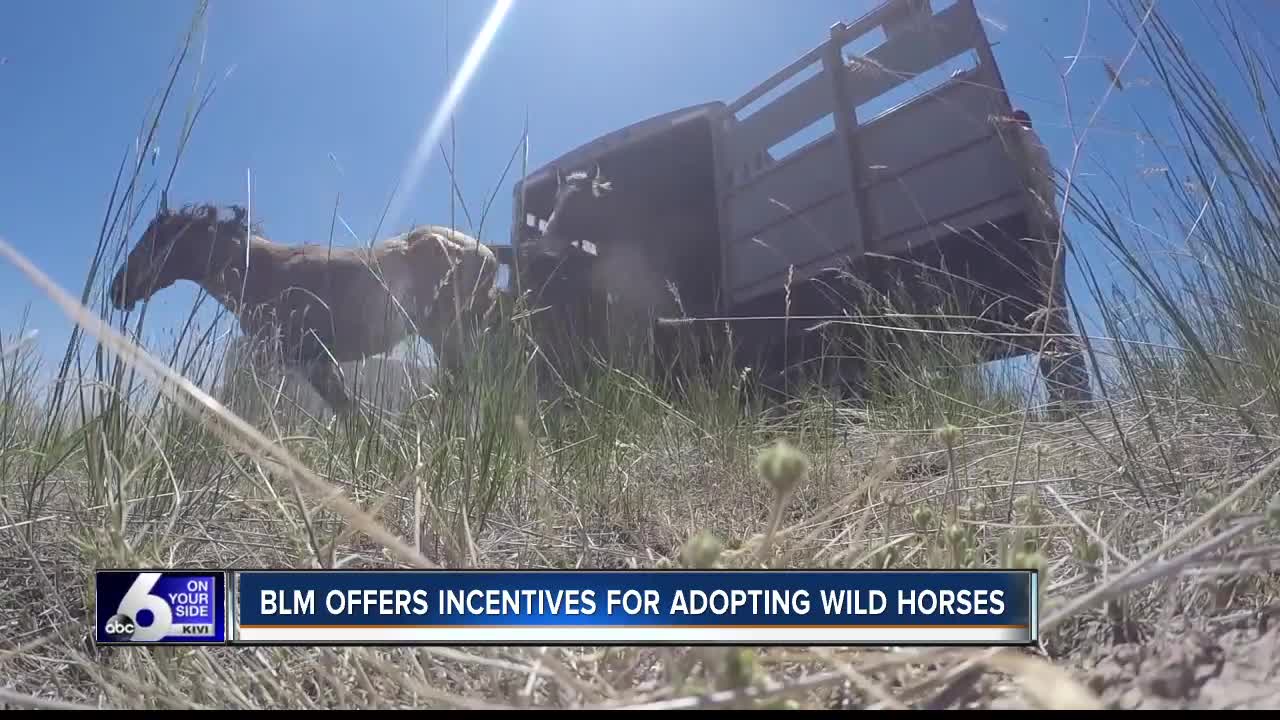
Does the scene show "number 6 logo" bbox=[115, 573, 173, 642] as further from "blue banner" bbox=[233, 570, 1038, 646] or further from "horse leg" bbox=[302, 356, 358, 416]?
"horse leg" bbox=[302, 356, 358, 416]

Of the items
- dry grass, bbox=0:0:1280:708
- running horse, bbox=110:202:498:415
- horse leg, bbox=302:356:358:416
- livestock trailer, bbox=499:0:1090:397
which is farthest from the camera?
livestock trailer, bbox=499:0:1090:397

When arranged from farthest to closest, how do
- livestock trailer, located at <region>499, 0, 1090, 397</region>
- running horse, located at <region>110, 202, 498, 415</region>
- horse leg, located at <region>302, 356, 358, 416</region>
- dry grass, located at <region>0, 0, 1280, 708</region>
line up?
1. livestock trailer, located at <region>499, 0, 1090, 397</region>
2. running horse, located at <region>110, 202, 498, 415</region>
3. horse leg, located at <region>302, 356, 358, 416</region>
4. dry grass, located at <region>0, 0, 1280, 708</region>

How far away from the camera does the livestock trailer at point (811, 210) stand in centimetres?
271

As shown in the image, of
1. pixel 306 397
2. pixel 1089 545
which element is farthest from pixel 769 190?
pixel 1089 545

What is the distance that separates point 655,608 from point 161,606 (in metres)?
0.52

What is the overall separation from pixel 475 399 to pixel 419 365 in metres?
0.30

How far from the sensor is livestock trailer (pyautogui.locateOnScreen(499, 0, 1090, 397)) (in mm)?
2709

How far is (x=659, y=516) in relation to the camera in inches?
48.7

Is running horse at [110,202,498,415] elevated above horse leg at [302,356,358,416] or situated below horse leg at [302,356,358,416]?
above

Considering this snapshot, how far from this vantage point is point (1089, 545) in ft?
1.95

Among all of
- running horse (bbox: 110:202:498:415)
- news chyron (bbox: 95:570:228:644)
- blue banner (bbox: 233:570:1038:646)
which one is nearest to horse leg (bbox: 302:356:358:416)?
running horse (bbox: 110:202:498:415)

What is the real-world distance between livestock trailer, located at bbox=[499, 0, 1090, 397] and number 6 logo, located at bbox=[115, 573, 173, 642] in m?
1.44

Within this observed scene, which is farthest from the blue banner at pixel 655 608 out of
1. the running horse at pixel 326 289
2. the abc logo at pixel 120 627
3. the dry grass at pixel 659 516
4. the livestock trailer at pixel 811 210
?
the livestock trailer at pixel 811 210

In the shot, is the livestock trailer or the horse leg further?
the livestock trailer
